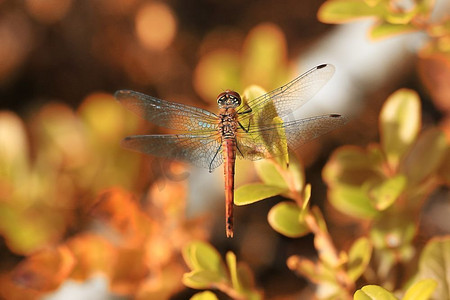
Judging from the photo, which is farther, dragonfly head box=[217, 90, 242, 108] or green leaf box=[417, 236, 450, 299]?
dragonfly head box=[217, 90, 242, 108]

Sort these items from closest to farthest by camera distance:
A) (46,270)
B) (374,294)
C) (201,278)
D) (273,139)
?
(374,294), (201,278), (273,139), (46,270)

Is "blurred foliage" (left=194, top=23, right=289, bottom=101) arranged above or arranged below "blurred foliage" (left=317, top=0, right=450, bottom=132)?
above

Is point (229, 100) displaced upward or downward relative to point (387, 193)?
upward

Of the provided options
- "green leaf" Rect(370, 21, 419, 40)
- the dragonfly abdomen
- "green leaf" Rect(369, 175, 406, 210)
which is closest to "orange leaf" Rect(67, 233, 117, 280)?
the dragonfly abdomen

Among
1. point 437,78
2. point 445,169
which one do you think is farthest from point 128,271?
point 437,78

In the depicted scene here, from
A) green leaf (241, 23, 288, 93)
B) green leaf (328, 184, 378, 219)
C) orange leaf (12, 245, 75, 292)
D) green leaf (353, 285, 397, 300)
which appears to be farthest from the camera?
green leaf (241, 23, 288, 93)

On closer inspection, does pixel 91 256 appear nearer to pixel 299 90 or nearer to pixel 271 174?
pixel 271 174

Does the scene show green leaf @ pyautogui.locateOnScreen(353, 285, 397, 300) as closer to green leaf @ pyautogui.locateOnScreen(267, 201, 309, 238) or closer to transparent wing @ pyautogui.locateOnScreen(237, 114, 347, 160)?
green leaf @ pyautogui.locateOnScreen(267, 201, 309, 238)
